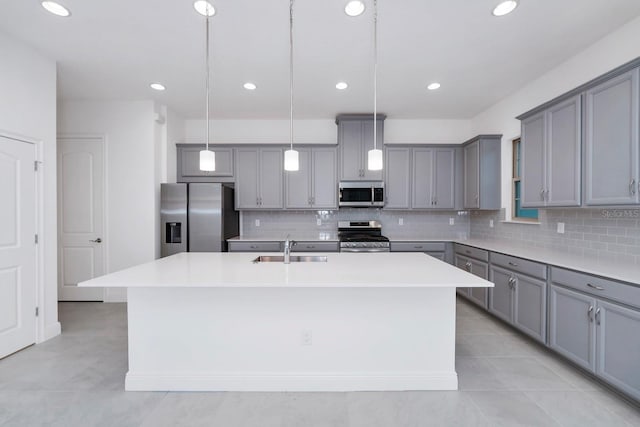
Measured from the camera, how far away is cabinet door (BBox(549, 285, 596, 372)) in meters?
2.18

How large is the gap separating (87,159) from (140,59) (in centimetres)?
197

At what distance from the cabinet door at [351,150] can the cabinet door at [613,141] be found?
8.67 ft

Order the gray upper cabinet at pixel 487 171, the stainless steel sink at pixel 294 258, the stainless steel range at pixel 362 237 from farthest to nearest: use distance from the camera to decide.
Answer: the stainless steel range at pixel 362 237 < the gray upper cabinet at pixel 487 171 < the stainless steel sink at pixel 294 258

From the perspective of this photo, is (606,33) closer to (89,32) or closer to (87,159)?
(89,32)

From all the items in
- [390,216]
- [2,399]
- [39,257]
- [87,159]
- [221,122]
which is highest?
[221,122]

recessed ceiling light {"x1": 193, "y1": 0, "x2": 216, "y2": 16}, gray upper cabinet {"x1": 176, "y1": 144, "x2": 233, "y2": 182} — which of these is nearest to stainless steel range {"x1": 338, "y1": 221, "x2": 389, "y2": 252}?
gray upper cabinet {"x1": 176, "y1": 144, "x2": 233, "y2": 182}

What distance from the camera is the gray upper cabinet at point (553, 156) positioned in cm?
252

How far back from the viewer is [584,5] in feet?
7.18

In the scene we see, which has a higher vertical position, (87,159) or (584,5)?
(584,5)

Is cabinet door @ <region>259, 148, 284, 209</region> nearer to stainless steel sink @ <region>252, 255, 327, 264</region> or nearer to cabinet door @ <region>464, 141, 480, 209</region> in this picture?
stainless steel sink @ <region>252, 255, 327, 264</region>

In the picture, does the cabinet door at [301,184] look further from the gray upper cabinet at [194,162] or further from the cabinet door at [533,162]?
the cabinet door at [533,162]

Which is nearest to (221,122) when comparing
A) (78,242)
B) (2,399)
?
(78,242)

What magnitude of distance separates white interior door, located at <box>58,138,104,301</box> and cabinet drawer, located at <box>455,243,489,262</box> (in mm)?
4971

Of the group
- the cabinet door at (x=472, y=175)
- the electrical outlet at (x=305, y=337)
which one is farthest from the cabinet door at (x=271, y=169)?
the cabinet door at (x=472, y=175)
